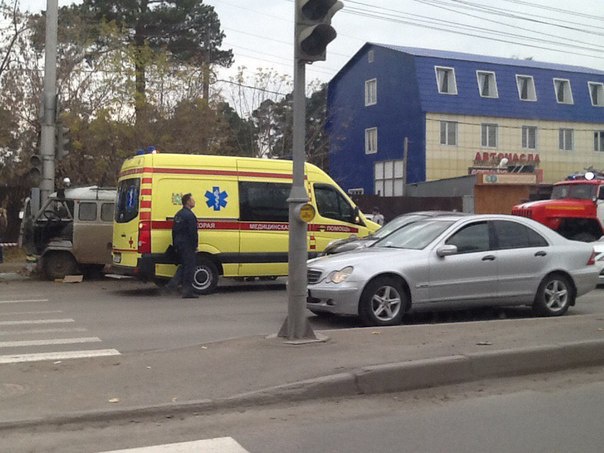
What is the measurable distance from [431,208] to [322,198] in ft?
55.8

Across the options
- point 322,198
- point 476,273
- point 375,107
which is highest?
point 375,107

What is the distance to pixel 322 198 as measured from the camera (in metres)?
15.6

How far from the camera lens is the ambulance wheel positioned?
1436 cm

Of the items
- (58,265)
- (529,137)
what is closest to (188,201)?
(58,265)

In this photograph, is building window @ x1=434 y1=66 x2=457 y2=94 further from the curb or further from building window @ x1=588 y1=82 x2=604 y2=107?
the curb

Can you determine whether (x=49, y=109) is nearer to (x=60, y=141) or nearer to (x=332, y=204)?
(x=60, y=141)

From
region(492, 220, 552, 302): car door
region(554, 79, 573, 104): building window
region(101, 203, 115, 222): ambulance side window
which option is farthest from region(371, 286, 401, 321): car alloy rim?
region(554, 79, 573, 104): building window

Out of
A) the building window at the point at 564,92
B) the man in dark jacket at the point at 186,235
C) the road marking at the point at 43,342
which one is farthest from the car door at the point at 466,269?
the building window at the point at 564,92

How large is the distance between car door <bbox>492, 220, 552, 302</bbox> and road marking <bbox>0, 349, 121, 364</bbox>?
554 centimetres

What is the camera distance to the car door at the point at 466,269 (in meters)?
10.4

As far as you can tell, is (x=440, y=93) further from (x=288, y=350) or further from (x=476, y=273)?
(x=288, y=350)

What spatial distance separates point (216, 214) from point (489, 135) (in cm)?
3218

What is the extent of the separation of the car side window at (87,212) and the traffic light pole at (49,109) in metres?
1.68

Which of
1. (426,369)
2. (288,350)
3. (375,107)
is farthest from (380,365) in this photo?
(375,107)
